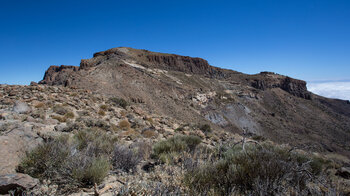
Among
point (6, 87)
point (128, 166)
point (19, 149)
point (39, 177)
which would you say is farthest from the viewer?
point (6, 87)

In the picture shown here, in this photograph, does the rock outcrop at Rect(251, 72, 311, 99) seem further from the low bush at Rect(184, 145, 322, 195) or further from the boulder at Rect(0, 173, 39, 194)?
the boulder at Rect(0, 173, 39, 194)

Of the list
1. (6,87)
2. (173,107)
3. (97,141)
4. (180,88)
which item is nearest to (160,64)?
(180,88)

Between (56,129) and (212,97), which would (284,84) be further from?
(56,129)

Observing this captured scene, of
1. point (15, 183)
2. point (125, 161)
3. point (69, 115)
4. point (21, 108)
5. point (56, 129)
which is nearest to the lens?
point (15, 183)

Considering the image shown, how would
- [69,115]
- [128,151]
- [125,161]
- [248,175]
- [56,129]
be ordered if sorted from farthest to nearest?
1. [69,115]
2. [56,129]
3. [128,151]
4. [125,161]
5. [248,175]

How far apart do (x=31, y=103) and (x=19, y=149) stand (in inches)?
272

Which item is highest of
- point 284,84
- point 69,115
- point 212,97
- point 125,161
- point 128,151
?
point 284,84

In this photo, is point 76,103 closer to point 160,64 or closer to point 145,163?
point 145,163

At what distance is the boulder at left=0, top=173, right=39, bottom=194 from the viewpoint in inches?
80.9

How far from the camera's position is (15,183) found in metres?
2.09

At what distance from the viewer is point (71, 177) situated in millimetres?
2516

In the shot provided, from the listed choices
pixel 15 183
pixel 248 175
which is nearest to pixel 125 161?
pixel 15 183

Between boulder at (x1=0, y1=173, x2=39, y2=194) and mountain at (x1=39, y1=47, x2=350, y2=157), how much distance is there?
49.1 feet

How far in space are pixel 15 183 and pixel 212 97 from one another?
37.4 metres
